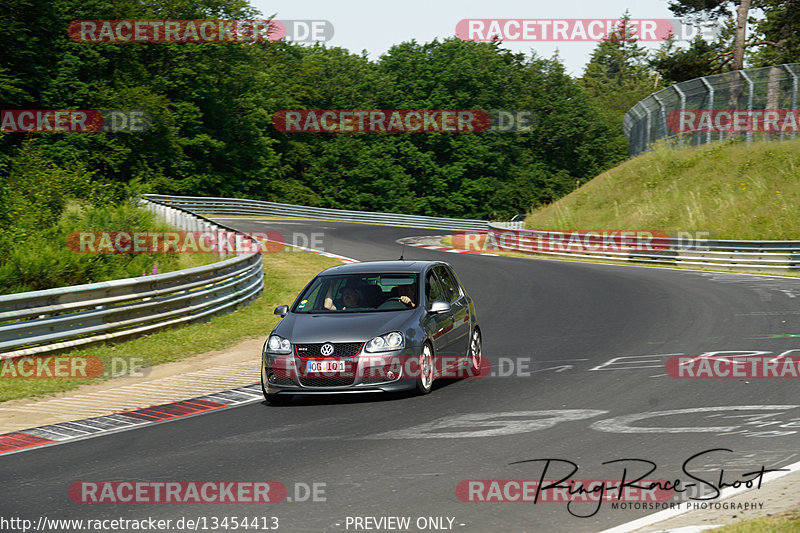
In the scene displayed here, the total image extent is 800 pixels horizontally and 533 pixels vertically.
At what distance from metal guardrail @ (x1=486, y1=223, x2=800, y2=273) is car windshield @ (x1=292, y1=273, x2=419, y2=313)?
21.1 metres

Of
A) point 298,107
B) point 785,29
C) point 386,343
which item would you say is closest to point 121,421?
point 386,343

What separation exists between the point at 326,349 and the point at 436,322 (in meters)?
1.62

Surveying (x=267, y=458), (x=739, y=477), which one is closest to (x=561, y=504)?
(x=739, y=477)

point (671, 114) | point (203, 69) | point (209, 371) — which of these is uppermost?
point (203, 69)

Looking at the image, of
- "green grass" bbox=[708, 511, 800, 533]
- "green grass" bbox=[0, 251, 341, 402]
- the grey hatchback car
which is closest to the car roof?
the grey hatchback car

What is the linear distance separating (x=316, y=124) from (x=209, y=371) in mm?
79405

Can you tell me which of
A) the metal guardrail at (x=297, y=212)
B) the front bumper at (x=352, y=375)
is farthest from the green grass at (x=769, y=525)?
the metal guardrail at (x=297, y=212)

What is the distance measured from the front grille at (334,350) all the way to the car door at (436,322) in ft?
3.37

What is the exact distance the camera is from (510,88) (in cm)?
9750

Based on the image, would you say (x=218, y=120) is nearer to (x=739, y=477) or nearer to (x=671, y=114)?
(x=671, y=114)

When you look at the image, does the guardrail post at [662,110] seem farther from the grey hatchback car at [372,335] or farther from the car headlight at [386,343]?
→ the car headlight at [386,343]

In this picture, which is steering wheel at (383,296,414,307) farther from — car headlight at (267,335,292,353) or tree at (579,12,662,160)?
tree at (579,12,662,160)

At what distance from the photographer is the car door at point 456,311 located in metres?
11.5

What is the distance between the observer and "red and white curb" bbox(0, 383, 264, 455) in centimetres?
882
